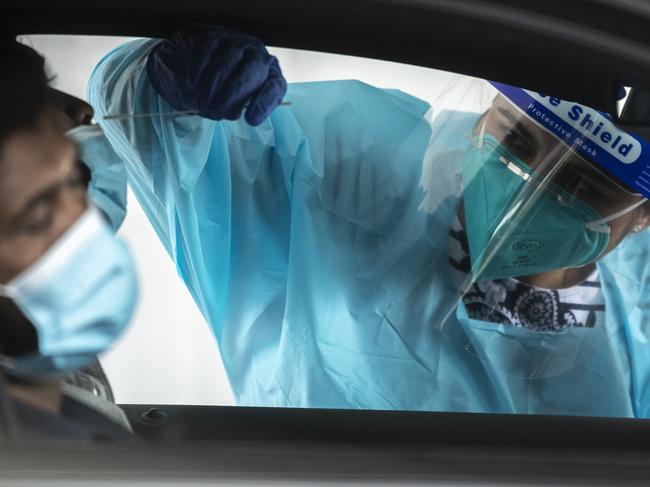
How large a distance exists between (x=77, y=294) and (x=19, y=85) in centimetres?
32

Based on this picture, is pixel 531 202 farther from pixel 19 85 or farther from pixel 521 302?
pixel 19 85

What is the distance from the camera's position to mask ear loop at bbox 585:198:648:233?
1358mm

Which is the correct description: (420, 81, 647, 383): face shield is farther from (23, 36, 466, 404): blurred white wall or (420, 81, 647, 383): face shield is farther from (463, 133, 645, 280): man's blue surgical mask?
(23, 36, 466, 404): blurred white wall

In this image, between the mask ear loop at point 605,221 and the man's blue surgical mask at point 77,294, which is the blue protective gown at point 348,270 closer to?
the mask ear loop at point 605,221

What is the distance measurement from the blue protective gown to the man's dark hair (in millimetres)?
395

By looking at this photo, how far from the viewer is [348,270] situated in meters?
1.47

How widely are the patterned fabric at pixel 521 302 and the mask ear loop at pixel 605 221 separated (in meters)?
0.20

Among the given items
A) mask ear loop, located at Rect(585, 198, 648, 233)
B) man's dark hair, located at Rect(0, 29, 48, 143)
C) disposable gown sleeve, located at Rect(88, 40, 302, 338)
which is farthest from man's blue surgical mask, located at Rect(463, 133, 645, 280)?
man's dark hair, located at Rect(0, 29, 48, 143)

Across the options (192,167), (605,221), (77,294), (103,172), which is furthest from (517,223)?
(77,294)

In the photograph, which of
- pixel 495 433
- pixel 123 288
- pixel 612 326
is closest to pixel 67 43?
pixel 123 288

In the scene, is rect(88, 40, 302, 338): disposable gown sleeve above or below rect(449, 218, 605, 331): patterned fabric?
above

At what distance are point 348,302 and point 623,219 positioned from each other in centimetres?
56

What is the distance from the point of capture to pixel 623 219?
1.39 metres

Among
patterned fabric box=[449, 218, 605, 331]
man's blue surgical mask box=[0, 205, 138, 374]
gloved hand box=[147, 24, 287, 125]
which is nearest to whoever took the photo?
man's blue surgical mask box=[0, 205, 138, 374]
